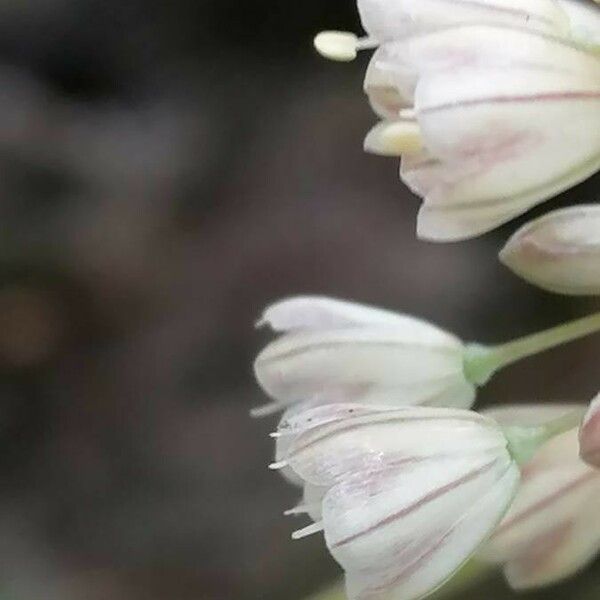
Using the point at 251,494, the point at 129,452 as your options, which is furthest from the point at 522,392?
the point at 129,452

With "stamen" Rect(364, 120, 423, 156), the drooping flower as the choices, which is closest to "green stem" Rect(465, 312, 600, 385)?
the drooping flower

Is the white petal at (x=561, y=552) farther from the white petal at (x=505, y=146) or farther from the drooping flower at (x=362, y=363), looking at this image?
the white petal at (x=505, y=146)

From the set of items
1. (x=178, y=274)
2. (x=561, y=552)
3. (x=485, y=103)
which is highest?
(x=178, y=274)

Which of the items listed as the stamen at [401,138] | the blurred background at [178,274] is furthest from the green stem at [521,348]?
the blurred background at [178,274]

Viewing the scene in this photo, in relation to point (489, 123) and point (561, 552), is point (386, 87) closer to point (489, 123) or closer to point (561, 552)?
point (489, 123)

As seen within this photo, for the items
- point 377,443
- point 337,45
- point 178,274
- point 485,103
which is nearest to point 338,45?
point 337,45

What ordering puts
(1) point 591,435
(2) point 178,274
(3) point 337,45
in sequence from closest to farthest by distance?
1. (1) point 591,435
2. (3) point 337,45
3. (2) point 178,274

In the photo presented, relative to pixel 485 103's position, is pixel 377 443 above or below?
below

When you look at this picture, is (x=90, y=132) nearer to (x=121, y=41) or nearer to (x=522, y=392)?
(x=121, y=41)
